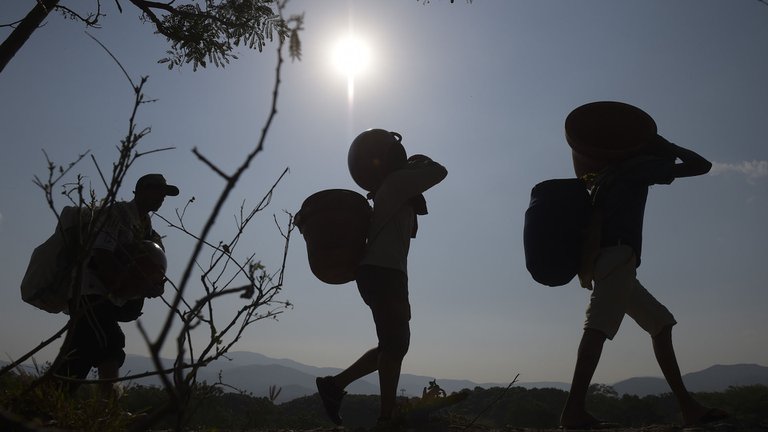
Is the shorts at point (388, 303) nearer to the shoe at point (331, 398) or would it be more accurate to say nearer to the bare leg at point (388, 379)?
the bare leg at point (388, 379)

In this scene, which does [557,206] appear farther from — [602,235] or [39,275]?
[39,275]

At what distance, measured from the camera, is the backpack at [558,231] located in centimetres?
318

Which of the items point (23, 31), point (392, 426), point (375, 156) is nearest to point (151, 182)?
point (23, 31)

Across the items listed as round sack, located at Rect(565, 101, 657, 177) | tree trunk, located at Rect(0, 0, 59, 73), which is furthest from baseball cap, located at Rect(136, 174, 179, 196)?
round sack, located at Rect(565, 101, 657, 177)

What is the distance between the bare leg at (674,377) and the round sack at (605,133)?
4.14 feet

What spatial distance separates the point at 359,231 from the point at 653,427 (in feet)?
7.72

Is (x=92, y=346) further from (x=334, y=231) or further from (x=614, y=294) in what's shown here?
(x=614, y=294)

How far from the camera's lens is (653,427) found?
10.1 ft

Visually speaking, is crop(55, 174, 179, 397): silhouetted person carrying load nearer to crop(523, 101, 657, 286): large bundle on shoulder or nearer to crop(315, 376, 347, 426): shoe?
crop(315, 376, 347, 426): shoe

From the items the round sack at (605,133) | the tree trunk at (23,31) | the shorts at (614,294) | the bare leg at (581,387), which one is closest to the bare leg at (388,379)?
the bare leg at (581,387)

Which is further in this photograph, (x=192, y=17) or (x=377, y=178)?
(x=192, y=17)

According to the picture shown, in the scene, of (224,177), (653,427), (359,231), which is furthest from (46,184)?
(653,427)

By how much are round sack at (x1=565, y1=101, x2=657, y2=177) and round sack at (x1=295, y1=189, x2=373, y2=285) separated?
1707 mm

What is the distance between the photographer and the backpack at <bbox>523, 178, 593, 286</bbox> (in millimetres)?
3184
